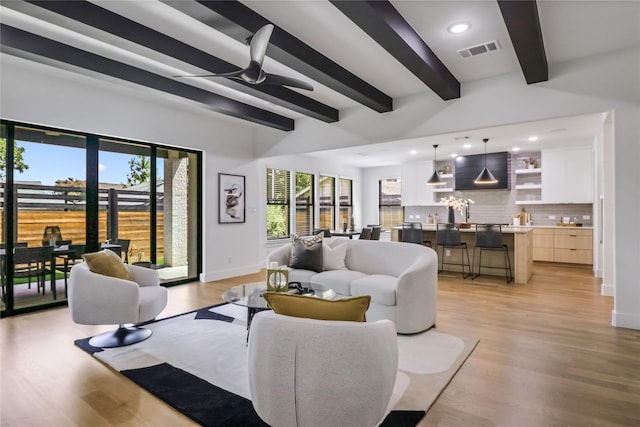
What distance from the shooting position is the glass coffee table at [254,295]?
9.88 ft

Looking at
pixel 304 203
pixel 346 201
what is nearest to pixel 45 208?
pixel 304 203

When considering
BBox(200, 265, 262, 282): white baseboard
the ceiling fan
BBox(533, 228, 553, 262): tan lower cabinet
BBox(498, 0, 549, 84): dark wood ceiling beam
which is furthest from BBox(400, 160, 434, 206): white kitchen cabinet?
the ceiling fan

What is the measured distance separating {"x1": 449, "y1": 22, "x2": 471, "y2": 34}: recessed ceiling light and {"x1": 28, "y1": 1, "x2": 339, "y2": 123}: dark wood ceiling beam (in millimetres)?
2307

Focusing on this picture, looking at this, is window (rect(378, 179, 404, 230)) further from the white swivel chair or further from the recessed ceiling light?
the white swivel chair

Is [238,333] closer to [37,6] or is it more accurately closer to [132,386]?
[132,386]

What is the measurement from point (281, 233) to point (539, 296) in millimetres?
5378

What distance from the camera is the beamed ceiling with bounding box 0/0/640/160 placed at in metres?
2.82

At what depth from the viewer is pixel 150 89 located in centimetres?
437

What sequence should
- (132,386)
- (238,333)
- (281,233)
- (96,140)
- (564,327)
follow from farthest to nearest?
1. (281,233)
2. (96,140)
3. (564,327)
4. (238,333)
5. (132,386)

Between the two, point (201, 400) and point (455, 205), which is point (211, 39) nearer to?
point (201, 400)

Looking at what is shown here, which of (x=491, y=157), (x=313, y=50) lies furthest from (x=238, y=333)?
(x=491, y=157)

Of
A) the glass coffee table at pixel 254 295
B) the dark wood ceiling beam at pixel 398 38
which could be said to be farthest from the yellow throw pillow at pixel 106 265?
the dark wood ceiling beam at pixel 398 38

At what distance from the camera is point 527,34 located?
3031mm

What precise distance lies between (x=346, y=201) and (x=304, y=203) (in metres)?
2.17
